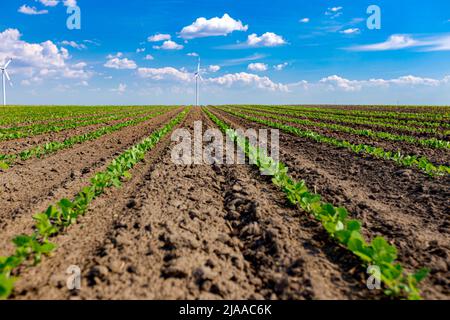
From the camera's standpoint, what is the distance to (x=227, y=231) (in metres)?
4.79

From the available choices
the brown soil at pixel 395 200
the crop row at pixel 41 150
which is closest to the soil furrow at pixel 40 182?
the crop row at pixel 41 150

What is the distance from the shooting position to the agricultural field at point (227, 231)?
A: 3.35 metres

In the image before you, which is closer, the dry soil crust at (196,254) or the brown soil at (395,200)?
the dry soil crust at (196,254)

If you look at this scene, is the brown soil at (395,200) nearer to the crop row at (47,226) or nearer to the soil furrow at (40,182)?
the crop row at (47,226)

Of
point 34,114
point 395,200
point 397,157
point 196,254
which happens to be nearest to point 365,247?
point 196,254

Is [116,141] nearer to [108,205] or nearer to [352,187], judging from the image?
[108,205]

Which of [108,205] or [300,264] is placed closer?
[300,264]

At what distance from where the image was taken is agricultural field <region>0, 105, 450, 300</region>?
3352mm

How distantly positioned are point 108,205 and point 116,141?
912 cm

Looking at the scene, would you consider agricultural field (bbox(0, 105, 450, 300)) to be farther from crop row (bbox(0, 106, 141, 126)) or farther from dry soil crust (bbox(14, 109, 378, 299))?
crop row (bbox(0, 106, 141, 126))

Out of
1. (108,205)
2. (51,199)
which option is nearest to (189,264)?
(108,205)

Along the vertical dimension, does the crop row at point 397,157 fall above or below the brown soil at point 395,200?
above

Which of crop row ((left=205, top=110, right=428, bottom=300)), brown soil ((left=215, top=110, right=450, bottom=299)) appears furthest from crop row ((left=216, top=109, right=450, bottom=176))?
crop row ((left=205, top=110, right=428, bottom=300))

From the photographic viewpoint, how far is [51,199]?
6207 millimetres
